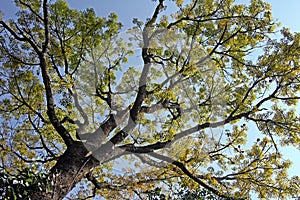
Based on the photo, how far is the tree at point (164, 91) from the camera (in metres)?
4.50

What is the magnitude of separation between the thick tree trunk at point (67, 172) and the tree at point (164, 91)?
1.95ft

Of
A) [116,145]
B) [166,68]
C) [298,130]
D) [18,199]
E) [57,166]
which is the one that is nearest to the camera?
[18,199]

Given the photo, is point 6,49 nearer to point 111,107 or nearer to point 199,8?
point 111,107

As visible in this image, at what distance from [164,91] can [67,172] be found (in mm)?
1766

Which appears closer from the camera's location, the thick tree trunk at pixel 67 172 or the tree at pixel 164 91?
the thick tree trunk at pixel 67 172

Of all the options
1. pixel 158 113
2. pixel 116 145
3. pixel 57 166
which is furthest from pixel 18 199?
pixel 158 113

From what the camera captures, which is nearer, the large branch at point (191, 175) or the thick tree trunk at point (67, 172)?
the thick tree trunk at point (67, 172)

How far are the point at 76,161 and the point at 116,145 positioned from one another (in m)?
0.76

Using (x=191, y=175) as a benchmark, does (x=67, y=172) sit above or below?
above

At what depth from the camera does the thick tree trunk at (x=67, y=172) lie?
308 cm

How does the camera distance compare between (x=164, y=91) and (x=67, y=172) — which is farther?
(x=164, y=91)

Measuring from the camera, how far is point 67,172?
3.40 metres

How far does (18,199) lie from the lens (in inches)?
108

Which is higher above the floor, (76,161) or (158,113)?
(158,113)
